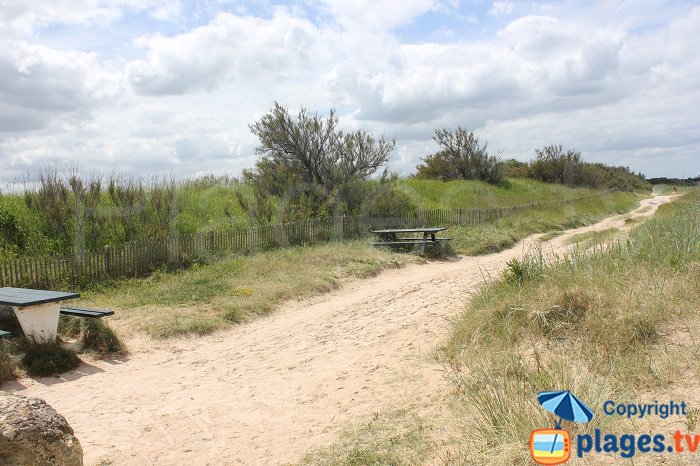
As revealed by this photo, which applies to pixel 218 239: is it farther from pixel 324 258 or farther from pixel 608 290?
pixel 608 290

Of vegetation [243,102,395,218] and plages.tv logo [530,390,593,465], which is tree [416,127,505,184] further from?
plages.tv logo [530,390,593,465]

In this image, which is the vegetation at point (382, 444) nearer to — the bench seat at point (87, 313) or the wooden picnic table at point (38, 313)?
the bench seat at point (87, 313)

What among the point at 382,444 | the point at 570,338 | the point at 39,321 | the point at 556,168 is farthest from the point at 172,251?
the point at 556,168

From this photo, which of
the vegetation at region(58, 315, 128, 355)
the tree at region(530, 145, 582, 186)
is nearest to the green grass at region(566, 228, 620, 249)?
the vegetation at region(58, 315, 128, 355)

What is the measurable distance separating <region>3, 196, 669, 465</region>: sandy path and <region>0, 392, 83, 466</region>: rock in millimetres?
917

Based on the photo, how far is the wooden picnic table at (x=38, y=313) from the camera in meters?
7.77

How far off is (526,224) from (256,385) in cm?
2036

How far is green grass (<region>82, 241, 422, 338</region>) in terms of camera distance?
32.3 ft

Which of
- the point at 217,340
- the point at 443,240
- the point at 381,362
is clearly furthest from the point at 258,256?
the point at 381,362

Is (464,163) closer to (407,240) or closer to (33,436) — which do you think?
(407,240)

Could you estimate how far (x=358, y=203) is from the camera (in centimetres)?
2114

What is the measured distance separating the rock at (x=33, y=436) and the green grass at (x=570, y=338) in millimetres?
3059

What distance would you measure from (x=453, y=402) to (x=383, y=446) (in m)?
0.85

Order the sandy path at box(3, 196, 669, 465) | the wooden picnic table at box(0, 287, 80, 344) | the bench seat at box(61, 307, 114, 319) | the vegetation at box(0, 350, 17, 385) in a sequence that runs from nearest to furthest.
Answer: the sandy path at box(3, 196, 669, 465) < the vegetation at box(0, 350, 17, 385) < the wooden picnic table at box(0, 287, 80, 344) < the bench seat at box(61, 307, 114, 319)
